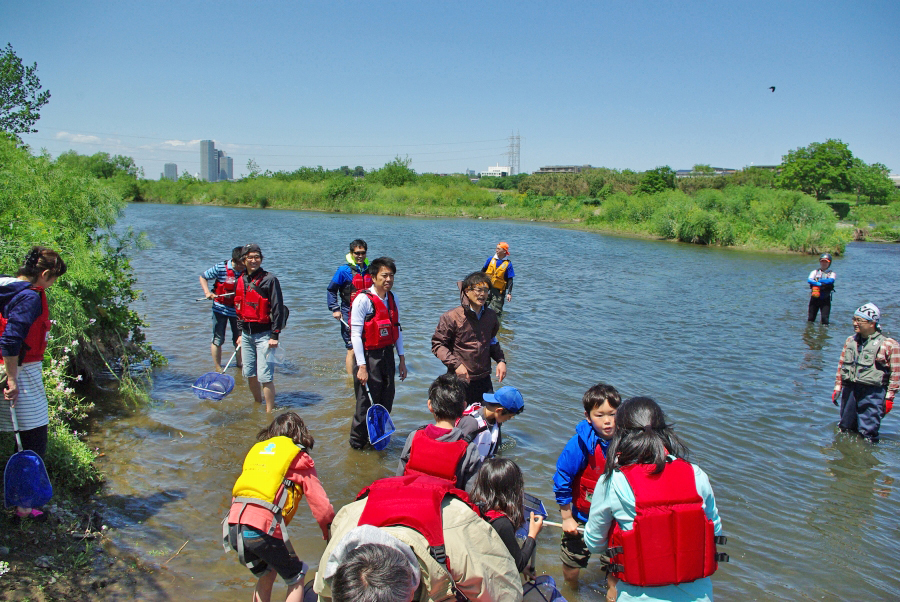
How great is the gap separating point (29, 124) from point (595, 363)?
11.4m

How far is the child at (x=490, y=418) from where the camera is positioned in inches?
154

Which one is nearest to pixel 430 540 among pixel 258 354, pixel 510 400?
pixel 510 400

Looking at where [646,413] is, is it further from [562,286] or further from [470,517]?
[562,286]

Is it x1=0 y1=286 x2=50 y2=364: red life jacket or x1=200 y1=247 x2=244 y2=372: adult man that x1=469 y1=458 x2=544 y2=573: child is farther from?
x1=200 y1=247 x2=244 y2=372: adult man

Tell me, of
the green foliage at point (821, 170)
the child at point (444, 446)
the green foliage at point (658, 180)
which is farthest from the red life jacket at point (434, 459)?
the green foliage at point (821, 170)

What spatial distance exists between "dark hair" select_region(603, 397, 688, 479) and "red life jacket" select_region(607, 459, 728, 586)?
5 cm

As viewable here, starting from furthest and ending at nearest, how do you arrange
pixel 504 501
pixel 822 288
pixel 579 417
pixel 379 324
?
pixel 822 288 < pixel 579 417 < pixel 379 324 < pixel 504 501

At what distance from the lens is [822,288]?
1430cm

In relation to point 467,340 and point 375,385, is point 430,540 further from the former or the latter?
point 375,385

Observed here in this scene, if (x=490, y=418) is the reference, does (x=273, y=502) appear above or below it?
below

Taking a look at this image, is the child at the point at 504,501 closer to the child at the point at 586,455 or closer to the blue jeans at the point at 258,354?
the child at the point at 586,455

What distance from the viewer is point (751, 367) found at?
10516 mm

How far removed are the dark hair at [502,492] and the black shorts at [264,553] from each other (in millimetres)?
1048

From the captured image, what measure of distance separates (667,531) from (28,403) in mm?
3985
